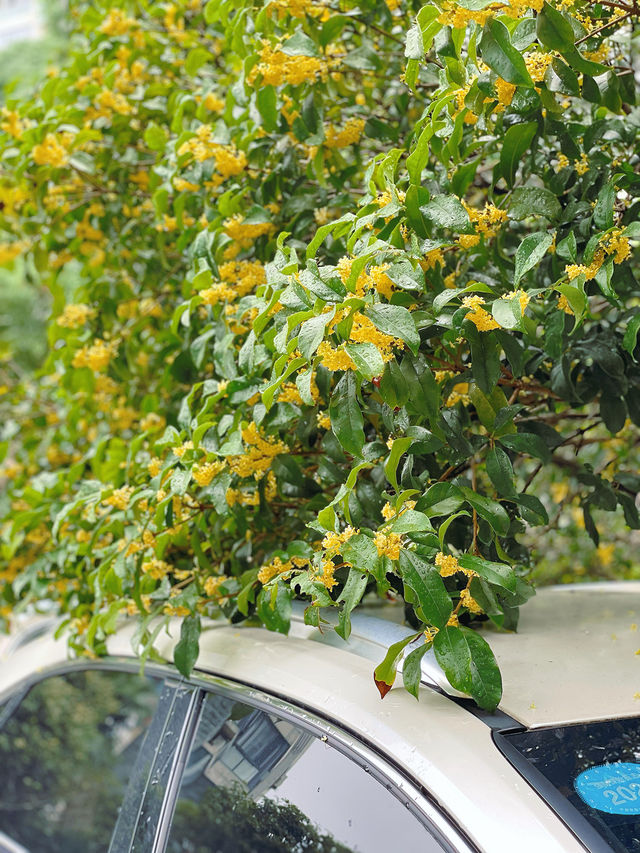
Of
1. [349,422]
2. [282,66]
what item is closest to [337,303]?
[349,422]

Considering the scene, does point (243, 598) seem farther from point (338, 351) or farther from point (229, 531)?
point (338, 351)

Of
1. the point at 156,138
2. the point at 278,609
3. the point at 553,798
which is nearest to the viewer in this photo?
the point at 553,798

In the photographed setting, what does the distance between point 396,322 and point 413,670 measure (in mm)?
566

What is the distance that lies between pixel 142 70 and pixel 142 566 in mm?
1700

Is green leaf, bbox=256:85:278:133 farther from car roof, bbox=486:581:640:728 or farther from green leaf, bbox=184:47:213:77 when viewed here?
car roof, bbox=486:581:640:728

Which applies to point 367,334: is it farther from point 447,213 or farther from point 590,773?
point 590,773

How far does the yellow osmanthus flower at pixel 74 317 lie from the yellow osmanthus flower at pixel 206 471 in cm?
109

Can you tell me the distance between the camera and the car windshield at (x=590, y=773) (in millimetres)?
1130

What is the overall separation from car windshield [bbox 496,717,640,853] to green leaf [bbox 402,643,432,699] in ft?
0.51

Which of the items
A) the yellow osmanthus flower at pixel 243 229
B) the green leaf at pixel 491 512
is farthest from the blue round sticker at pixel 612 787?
the yellow osmanthus flower at pixel 243 229

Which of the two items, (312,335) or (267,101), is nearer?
(312,335)

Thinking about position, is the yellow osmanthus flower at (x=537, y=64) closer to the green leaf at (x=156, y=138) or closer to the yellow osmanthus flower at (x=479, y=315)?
the yellow osmanthus flower at (x=479, y=315)

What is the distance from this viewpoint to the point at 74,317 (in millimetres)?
2551

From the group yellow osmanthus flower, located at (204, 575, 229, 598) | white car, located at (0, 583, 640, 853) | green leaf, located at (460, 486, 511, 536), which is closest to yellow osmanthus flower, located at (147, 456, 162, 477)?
yellow osmanthus flower, located at (204, 575, 229, 598)
